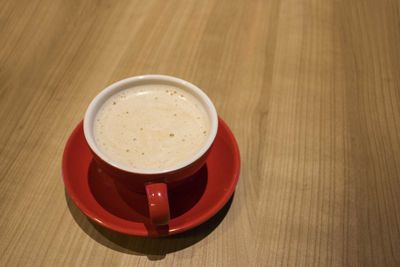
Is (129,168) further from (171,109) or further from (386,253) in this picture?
(386,253)

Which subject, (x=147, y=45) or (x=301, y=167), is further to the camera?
(x=147, y=45)

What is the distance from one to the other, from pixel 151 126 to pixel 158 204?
0.57 ft

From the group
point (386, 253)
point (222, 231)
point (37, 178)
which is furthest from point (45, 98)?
point (386, 253)

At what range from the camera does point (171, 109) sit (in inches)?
26.3

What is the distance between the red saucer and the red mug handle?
62 mm

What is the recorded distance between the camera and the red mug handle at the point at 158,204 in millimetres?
497

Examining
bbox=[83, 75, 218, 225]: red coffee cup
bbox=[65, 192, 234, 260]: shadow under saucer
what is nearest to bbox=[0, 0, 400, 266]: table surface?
bbox=[65, 192, 234, 260]: shadow under saucer

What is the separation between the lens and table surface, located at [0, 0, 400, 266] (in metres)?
0.59

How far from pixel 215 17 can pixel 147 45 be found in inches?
7.6

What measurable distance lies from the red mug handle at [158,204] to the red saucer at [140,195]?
62 millimetres

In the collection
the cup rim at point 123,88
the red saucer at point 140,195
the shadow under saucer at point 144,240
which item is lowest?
the shadow under saucer at point 144,240

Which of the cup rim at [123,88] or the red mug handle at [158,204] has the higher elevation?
the cup rim at [123,88]

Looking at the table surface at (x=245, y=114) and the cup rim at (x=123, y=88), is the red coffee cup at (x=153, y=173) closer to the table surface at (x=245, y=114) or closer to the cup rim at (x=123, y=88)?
the cup rim at (x=123, y=88)

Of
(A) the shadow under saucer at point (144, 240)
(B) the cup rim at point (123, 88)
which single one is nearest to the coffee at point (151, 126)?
(B) the cup rim at point (123, 88)
